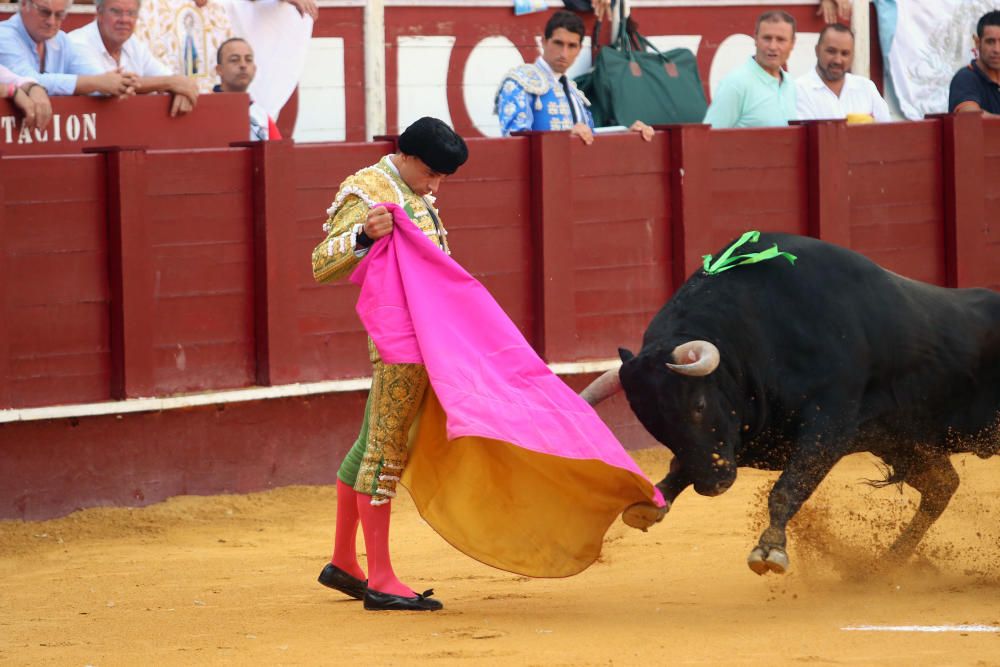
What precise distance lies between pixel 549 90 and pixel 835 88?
1721 mm

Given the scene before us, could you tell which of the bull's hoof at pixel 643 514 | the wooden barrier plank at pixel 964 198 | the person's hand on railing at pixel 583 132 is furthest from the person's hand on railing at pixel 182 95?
the wooden barrier plank at pixel 964 198

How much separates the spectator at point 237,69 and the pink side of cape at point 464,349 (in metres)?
2.38

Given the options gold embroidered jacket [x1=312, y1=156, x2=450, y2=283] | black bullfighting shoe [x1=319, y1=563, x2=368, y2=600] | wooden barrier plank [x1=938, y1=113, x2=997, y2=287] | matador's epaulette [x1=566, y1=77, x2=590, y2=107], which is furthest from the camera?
wooden barrier plank [x1=938, y1=113, x2=997, y2=287]

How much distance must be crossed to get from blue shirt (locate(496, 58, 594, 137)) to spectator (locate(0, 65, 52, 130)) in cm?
207

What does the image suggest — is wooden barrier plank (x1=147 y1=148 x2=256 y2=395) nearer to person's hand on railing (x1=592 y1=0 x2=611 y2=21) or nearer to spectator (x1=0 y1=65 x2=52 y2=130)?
spectator (x1=0 y1=65 x2=52 y2=130)

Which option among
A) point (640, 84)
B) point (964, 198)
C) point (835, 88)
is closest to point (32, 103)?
point (640, 84)

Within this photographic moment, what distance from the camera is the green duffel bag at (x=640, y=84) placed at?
838 cm

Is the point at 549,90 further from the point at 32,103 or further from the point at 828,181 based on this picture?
the point at 32,103

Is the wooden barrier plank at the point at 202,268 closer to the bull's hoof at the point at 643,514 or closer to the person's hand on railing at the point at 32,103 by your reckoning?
the person's hand on railing at the point at 32,103

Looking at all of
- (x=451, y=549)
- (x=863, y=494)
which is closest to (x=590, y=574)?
(x=451, y=549)

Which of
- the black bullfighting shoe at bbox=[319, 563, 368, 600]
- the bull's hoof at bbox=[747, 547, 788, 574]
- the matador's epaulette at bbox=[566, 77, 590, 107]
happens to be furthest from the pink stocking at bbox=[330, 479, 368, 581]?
the matador's epaulette at bbox=[566, 77, 590, 107]

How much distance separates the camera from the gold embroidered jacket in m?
4.76

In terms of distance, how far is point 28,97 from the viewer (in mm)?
6168

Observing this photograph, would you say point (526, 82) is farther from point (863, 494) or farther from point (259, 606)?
Answer: point (259, 606)
